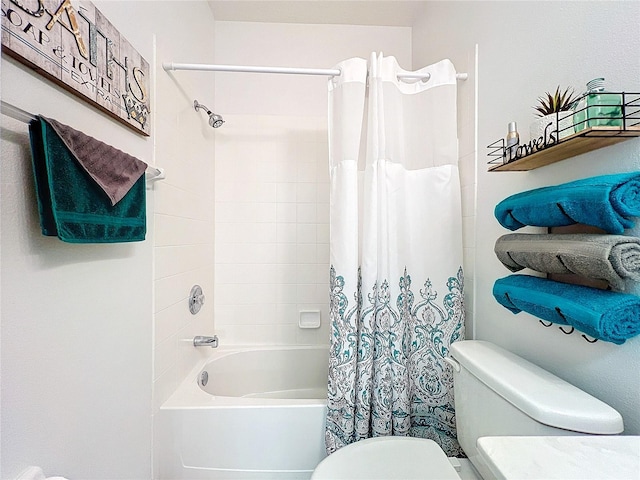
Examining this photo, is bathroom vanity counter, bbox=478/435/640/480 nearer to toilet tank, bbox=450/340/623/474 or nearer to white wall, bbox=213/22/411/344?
toilet tank, bbox=450/340/623/474

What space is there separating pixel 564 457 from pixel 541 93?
3.26 ft

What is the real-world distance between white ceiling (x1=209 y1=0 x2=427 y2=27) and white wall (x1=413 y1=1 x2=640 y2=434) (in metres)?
0.44

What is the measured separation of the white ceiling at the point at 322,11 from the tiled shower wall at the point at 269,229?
0.62 meters

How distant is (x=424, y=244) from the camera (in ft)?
4.66

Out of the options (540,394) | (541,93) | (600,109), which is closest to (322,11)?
(541,93)

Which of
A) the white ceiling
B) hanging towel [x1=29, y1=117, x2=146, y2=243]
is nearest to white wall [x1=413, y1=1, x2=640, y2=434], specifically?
the white ceiling

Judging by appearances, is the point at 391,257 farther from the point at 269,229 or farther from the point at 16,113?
the point at 16,113

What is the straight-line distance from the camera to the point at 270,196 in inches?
83.7

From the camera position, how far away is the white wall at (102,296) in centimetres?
68

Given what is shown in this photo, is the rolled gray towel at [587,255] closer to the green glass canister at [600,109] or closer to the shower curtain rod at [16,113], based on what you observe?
the green glass canister at [600,109]

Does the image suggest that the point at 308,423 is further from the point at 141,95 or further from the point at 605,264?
the point at 141,95

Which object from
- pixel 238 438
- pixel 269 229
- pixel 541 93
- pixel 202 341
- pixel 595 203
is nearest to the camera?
pixel 595 203

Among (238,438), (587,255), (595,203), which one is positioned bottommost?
(238,438)

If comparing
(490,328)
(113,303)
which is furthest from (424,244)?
(113,303)
